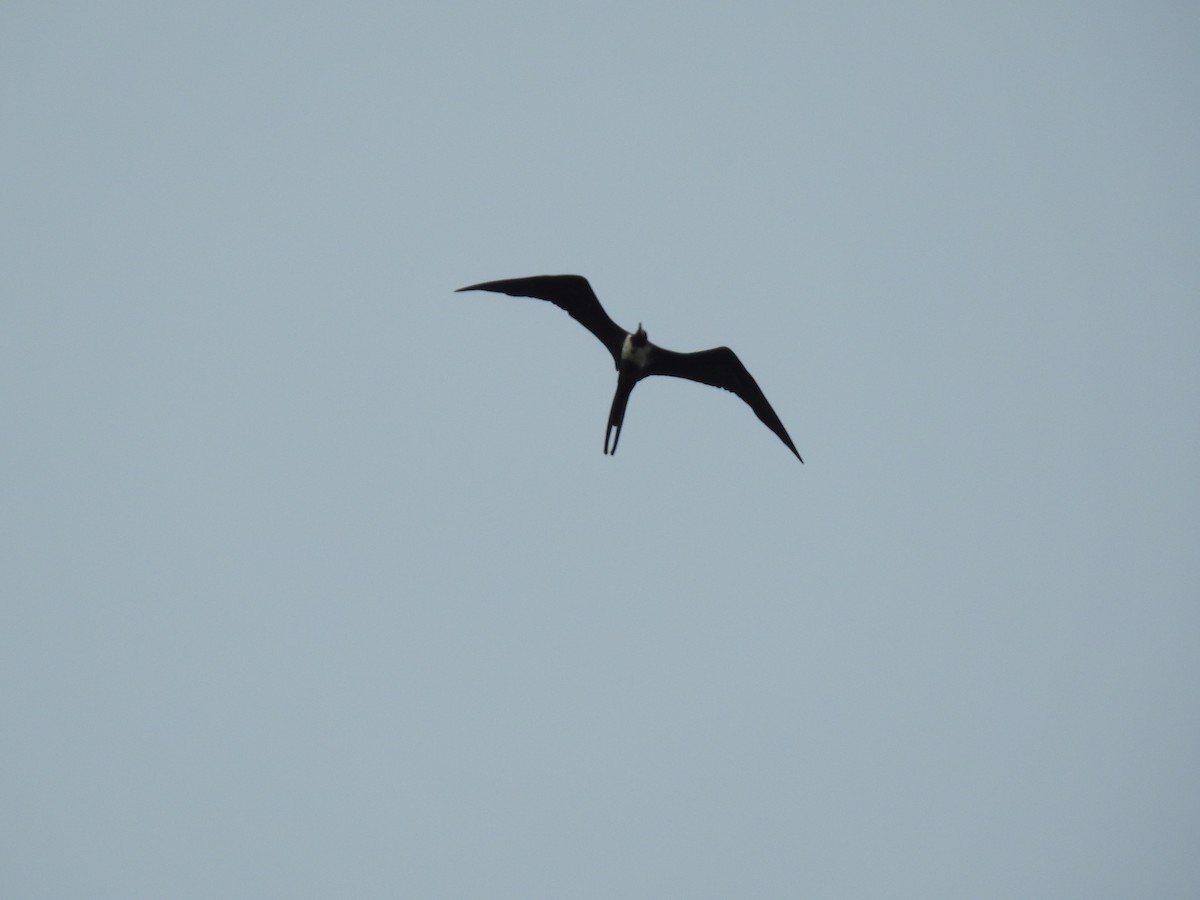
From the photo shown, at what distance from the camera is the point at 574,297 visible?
54.2 ft

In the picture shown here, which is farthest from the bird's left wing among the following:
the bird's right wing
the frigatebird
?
the bird's right wing

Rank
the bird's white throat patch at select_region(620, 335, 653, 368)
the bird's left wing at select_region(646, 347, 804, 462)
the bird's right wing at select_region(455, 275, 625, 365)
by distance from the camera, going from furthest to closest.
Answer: the bird's left wing at select_region(646, 347, 804, 462) < the bird's white throat patch at select_region(620, 335, 653, 368) < the bird's right wing at select_region(455, 275, 625, 365)

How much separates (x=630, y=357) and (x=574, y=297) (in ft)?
4.47

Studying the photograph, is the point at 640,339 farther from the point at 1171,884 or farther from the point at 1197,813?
the point at 1197,813

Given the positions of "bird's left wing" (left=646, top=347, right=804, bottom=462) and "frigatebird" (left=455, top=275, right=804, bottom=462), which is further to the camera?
"bird's left wing" (left=646, top=347, right=804, bottom=462)

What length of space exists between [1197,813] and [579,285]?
134 m

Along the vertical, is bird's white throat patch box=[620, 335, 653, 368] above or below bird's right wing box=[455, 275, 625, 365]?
below

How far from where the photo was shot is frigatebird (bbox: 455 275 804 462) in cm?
1623

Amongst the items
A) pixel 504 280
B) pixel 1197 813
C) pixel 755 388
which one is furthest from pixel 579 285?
pixel 1197 813

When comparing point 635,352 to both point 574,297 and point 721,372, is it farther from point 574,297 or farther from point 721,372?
point 721,372

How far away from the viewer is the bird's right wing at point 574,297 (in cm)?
1596

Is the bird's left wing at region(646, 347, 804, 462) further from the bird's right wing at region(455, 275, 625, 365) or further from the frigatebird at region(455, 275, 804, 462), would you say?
the bird's right wing at region(455, 275, 625, 365)

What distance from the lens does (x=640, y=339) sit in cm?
1652

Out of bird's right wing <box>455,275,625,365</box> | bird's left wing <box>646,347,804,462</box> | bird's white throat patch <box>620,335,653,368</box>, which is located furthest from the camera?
bird's left wing <box>646,347,804,462</box>
